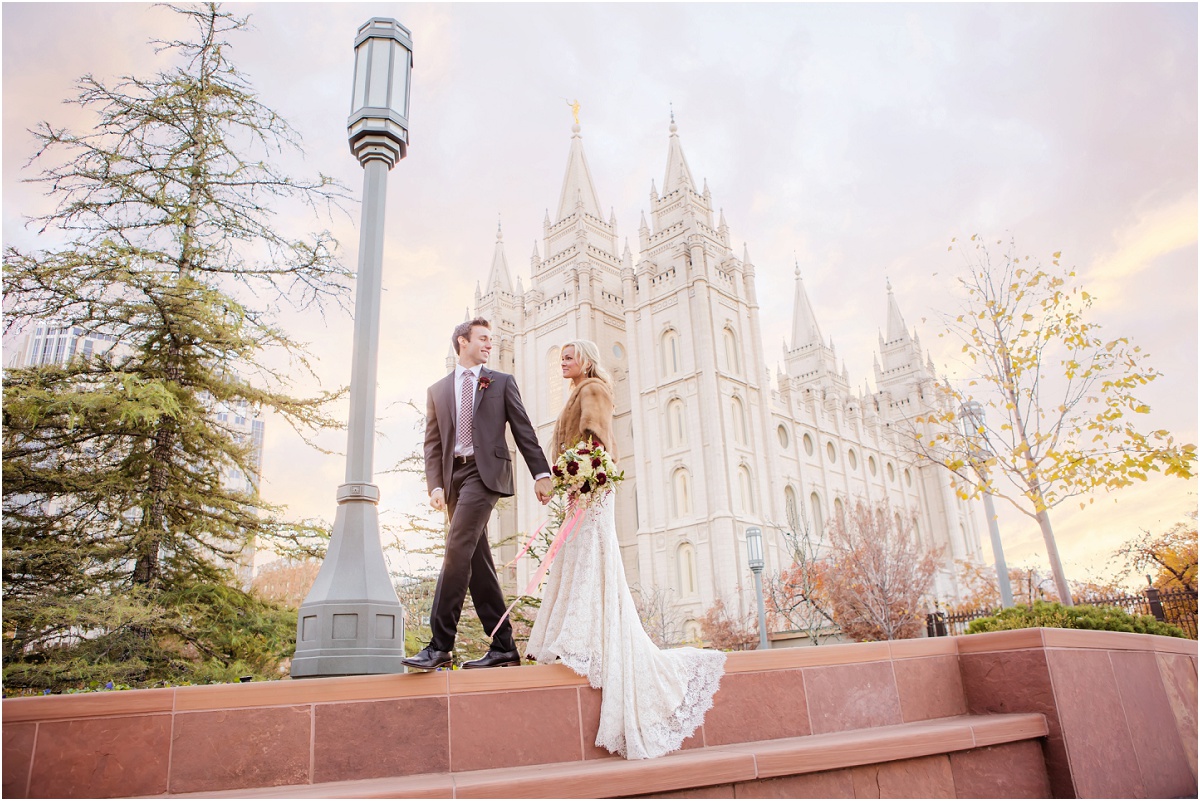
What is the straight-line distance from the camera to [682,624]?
112ft

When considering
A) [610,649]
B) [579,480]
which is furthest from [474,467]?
[610,649]

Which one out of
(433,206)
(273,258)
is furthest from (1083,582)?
(273,258)

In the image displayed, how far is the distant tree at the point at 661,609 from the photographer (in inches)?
1200

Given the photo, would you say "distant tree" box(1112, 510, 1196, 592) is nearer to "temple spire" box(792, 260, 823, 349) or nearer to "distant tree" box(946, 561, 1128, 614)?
"distant tree" box(946, 561, 1128, 614)

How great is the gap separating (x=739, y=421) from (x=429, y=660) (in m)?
36.7

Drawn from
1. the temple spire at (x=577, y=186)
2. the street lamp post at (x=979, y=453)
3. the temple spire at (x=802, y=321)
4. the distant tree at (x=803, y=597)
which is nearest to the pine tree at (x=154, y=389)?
the street lamp post at (x=979, y=453)

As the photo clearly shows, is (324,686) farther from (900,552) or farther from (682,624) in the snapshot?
(682,624)

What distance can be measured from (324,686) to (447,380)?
165cm

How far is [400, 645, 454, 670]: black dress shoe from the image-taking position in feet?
10.5

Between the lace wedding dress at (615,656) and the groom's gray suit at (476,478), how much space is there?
0.36 meters

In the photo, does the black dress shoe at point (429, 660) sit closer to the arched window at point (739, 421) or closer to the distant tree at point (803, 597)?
the distant tree at point (803, 597)

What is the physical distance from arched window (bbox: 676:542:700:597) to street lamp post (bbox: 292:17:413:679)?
1293 inches

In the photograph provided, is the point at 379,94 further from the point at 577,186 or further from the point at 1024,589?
the point at 577,186

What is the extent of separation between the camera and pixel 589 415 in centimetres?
404
